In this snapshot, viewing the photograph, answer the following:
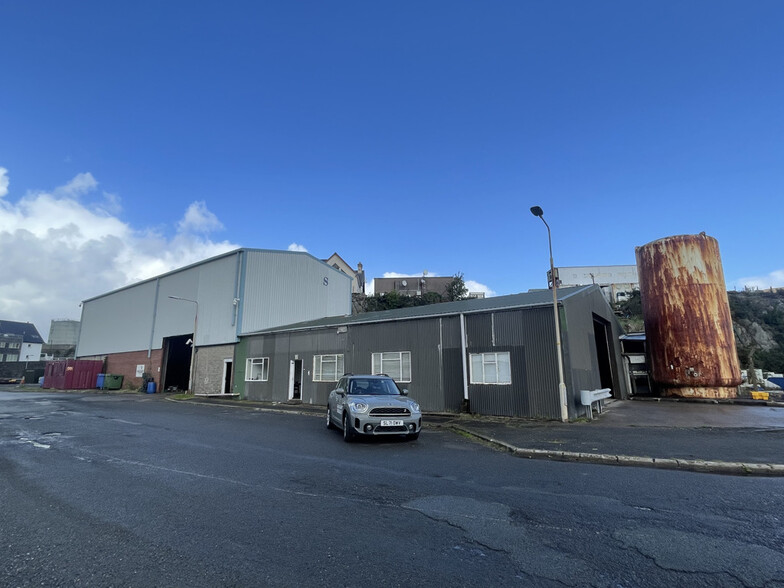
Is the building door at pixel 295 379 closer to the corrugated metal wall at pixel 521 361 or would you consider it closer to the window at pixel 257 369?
the window at pixel 257 369

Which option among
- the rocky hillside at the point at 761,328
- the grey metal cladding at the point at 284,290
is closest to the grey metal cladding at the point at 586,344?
the grey metal cladding at the point at 284,290

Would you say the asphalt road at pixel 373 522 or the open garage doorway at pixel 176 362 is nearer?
the asphalt road at pixel 373 522

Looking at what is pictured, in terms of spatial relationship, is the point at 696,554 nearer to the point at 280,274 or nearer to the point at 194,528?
the point at 194,528

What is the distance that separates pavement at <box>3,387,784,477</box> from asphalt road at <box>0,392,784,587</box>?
0.72m

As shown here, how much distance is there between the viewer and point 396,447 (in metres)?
9.40

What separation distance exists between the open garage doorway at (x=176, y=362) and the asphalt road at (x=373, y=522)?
31630mm

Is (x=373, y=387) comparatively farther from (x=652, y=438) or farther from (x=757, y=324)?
(x=757, y=324)

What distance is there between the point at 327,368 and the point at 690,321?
20.2 meters

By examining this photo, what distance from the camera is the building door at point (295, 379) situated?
24125 mm

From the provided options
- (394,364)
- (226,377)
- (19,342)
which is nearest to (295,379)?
(226,377)

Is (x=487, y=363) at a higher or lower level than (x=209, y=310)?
lower

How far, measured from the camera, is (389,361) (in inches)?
752

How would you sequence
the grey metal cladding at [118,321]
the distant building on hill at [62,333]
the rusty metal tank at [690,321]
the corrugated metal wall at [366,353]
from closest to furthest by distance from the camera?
the corrugated metal wall at [366,353] < the rusty metal tank at [690,321] < the grey metal cladding at [118,321] < the distant building on hill at [62,333]

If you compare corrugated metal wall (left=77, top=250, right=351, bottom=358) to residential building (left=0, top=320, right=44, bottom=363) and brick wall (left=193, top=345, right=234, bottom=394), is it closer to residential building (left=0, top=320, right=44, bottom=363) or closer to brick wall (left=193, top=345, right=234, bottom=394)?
brick wall (left=193, top=345, right=234, bottom=394)
